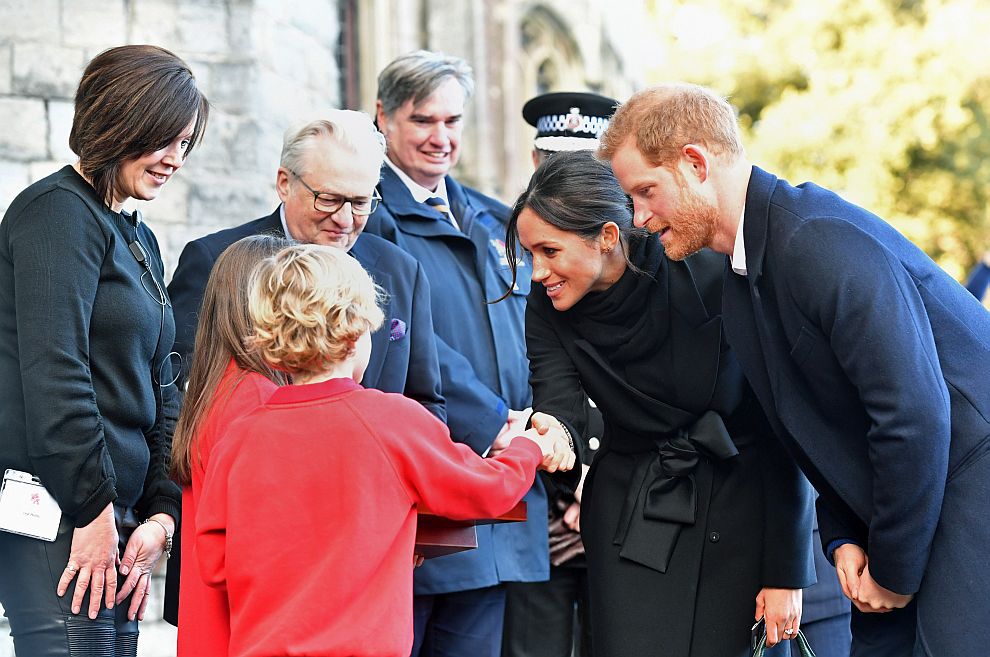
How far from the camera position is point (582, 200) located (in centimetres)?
363

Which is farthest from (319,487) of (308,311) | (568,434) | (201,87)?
(201,87)

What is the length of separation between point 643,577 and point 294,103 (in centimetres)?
420

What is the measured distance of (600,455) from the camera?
3.82 metres

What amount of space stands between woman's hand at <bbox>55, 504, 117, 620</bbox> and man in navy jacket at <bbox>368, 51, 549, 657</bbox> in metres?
1.05

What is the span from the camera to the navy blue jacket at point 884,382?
2812 mm

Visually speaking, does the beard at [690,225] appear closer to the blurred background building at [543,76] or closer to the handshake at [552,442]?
the handshake at [552,442]

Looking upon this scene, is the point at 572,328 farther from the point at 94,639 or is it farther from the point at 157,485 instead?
the point at 94,639

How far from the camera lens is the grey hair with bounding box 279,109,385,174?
3.87m

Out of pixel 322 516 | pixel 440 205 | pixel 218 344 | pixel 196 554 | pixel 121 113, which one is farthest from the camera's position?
pixel 440 205

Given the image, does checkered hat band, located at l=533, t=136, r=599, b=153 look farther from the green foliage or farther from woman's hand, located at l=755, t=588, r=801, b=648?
the green foliage

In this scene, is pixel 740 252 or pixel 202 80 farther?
pixel 202 80

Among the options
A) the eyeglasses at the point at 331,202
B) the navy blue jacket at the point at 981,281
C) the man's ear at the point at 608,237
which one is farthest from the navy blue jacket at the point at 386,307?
the navy blue jacket at the point at 981,281

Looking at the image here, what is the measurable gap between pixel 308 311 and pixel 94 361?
0.84 meters

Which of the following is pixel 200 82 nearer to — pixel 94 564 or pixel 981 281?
pixel 94 564
